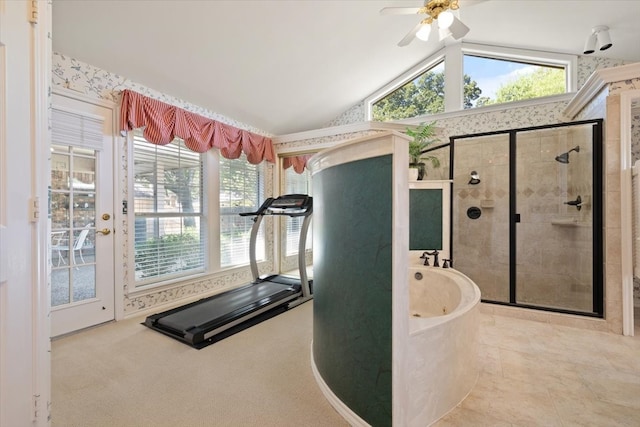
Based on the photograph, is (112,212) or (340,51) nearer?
(112,212)

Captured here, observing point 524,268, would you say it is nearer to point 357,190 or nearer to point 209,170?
point 357,190

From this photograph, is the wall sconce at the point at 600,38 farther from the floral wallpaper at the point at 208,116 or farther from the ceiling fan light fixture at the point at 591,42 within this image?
the floral wallpaper at the point at 208,116

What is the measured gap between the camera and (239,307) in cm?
305

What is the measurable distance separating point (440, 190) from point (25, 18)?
3.45 meters

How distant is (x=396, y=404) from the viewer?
134cm

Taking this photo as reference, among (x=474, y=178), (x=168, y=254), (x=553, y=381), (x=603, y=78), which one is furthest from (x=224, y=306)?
(x=603, y=78)

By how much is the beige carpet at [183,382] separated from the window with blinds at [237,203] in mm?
1746

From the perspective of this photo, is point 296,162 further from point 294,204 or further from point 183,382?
point 183,382

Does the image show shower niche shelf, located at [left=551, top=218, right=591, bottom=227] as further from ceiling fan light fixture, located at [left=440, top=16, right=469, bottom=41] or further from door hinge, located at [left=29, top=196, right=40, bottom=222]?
door hinge, located at [left=29, top=196, right=40, bottom=222]

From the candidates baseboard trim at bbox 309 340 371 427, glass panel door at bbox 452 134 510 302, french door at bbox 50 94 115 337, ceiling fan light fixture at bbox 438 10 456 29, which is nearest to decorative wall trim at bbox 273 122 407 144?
glass panel door at bbox 452 134 510 302

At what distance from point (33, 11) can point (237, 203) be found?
3.40 m

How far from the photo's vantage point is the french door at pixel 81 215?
2621 millimetres

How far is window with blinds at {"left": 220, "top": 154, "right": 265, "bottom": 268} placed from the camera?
4.23m

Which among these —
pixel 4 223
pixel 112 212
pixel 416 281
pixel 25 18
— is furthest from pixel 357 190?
pixel 112 212
